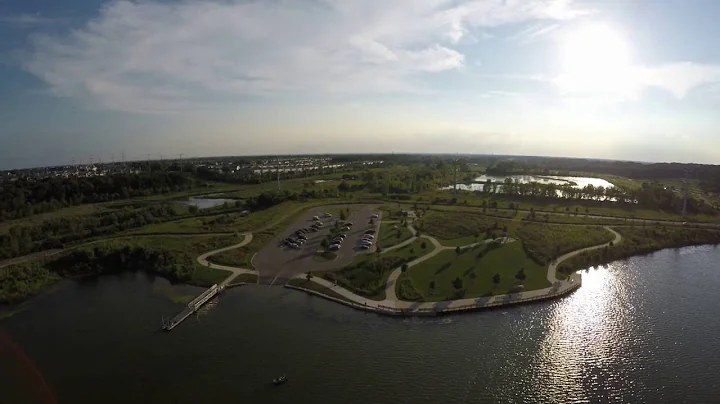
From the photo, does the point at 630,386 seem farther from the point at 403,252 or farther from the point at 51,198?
the point at 51,198

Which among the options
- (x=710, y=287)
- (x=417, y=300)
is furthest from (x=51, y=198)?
(x=710, y=287)

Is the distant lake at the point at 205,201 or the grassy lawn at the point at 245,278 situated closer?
the grassy lawn at the point at 245,278

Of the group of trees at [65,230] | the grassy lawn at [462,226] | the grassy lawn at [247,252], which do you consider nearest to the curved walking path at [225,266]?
the grassy lawn at [247,252]

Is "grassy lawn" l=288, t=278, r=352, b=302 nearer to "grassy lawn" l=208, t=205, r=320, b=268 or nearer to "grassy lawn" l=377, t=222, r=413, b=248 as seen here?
"grassy lawn" l=208, t=205, r=320, b=268

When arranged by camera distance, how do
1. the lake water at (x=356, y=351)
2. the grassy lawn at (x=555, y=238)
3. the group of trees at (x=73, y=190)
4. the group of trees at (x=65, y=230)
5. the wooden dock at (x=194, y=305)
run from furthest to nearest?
the group of trees at (x=73, y=190) → the group of trees at (x=65, y=230) → the grassy lawn at (x=555, y=238) → the wooden dock at (x=194, y=305) → the lake water at (x=356, y=351)

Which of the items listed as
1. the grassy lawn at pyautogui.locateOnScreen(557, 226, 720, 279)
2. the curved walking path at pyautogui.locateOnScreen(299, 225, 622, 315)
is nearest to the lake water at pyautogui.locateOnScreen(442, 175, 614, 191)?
the grassy lawn at pyautogui.locateOnScreen(557, 226, 720, 279)

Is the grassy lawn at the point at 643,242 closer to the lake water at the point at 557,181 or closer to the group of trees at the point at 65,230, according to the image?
the lake water at the point at 557,181
